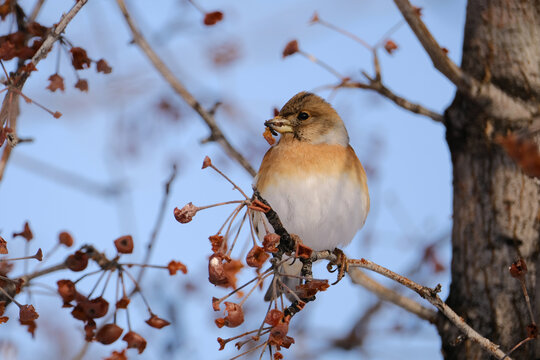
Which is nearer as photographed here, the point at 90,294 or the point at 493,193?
the point at 90,294

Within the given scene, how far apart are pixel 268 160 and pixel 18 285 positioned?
1.71m

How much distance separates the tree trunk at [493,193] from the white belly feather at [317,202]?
1.95 feet

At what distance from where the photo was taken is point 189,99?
12.9 feet

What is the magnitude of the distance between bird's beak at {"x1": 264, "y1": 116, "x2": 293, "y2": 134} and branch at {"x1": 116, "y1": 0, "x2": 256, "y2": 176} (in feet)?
0.93

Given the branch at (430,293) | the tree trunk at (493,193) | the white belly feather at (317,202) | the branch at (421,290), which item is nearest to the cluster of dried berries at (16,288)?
the branch at (421,290)

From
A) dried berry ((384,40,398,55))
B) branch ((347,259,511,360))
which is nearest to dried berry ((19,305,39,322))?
branch ((347,259,511,360))

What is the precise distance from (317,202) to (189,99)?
1023mm

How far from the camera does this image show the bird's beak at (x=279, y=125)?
3.88 meters

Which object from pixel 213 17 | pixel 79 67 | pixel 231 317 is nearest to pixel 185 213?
pixel 231 317

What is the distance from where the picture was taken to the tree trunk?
3.41 meters

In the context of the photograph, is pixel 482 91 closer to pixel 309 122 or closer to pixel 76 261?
pixel 309 122

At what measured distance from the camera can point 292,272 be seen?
429 centimetres

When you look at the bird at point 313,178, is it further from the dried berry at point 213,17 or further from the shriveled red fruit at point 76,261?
the shriveled red fruit at point 76,261

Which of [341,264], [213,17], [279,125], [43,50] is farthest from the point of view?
[279,125]
